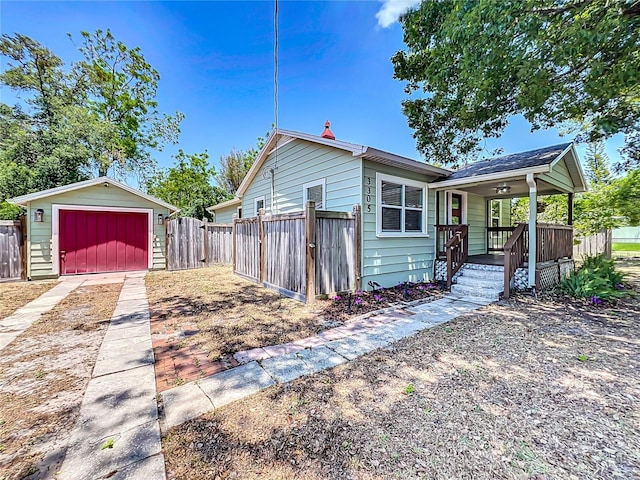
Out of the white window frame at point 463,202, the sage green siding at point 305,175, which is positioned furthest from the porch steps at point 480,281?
the sage green siding at point 305,175

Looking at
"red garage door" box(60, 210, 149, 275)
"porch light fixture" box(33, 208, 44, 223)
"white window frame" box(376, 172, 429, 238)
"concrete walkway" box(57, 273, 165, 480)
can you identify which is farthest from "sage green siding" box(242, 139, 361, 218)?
"porch light fixture" box(33, 208, 44, 223)

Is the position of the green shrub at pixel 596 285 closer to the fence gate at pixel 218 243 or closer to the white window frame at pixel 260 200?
the white window frame at pixel 260 200

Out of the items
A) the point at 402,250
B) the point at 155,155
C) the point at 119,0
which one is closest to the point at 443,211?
the point at 402,250

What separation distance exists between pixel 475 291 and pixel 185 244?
10.1 meters

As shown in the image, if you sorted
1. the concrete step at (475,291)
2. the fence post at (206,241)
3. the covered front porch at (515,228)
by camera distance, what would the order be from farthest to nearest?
the fence post at (206,241) < the covered front porch at (515,228) < the concrete step at (475,291)

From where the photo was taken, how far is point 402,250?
744 centimetres

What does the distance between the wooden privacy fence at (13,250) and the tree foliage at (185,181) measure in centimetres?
1409

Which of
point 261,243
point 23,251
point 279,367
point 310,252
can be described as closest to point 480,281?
point 310,252

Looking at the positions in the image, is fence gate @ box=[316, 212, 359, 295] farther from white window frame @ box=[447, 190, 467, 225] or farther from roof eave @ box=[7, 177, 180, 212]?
roof eave @ box=[7, 177, 180, 212]

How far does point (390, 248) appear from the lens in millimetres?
7141

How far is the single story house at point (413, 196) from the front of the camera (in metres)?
6.52

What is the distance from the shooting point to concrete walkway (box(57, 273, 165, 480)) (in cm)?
175

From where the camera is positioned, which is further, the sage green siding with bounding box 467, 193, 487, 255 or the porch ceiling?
the sage green siding with bounding box 467, 193, 487, 255

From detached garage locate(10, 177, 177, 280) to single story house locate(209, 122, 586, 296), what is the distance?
5.06 meters
